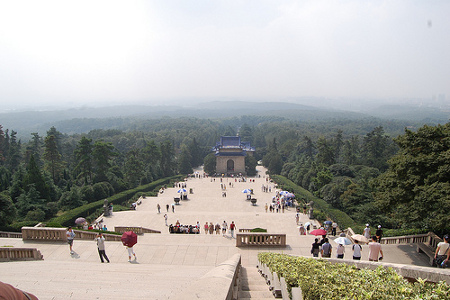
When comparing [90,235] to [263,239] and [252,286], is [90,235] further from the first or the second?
[252,286]

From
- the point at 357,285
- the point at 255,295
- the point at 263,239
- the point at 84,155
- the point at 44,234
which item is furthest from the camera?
the point at 84,155

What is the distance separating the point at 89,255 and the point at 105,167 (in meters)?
32.9

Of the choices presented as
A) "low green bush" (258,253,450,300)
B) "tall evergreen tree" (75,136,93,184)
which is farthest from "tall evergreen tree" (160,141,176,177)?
"low green bush" (258,253,450,300)

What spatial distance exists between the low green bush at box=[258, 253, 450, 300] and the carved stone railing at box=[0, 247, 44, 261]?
34.6 feet

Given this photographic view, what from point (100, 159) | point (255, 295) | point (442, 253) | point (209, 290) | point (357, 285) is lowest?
point (100, 159)

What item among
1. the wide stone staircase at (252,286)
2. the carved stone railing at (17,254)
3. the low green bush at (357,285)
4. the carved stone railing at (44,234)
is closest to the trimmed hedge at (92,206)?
the carved stone railing at (44,234)

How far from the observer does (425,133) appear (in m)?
17.4

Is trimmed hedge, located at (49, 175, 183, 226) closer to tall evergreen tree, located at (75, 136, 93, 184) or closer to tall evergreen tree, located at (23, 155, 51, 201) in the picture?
tall evergreen tree, located at (23, 155, 51, 201)

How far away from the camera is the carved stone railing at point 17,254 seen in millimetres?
12188

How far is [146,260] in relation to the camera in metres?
13.5

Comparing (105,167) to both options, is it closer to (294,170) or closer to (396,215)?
(294,170)

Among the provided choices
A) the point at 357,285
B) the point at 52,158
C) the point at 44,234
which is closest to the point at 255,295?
the point at 357,285

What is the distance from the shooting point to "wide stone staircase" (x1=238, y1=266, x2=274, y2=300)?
8.20 m

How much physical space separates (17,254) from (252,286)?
8.86 m
